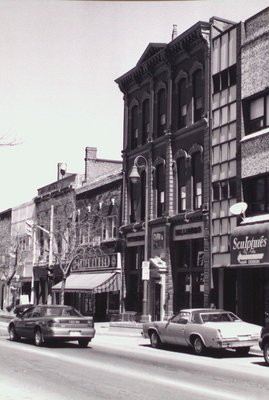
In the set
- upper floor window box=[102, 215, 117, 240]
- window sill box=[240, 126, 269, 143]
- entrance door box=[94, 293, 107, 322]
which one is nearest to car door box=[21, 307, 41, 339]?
window sill box=[240, 126, 269, 143]

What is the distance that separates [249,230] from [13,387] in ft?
51.7

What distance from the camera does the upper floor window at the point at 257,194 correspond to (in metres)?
26.5

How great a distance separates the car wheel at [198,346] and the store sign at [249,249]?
232 inches

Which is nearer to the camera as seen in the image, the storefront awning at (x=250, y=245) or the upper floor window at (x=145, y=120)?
the storefront awning at (x=250, y=245)

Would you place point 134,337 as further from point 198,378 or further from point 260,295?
point 198,378

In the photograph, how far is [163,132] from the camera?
3544 centimetres

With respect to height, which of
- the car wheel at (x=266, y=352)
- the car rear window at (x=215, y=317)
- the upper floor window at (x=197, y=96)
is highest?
the upper floor window at (x=197, y=96)

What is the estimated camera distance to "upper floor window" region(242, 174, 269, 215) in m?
26.5

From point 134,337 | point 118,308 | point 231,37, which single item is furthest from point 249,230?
point 118,308

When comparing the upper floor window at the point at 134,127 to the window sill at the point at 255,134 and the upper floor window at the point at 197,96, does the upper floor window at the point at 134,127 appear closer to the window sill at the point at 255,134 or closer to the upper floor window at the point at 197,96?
the upper floor window at the point at 197,96

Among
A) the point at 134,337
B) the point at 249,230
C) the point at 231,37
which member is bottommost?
the point at 134,337

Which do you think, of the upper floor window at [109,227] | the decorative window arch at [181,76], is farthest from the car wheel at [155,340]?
the upper floor window at [109,227]

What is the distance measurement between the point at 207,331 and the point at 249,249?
7006 millimetres

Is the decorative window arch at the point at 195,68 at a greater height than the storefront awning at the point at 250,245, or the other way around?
the decorative window arch at the point at 195,68
